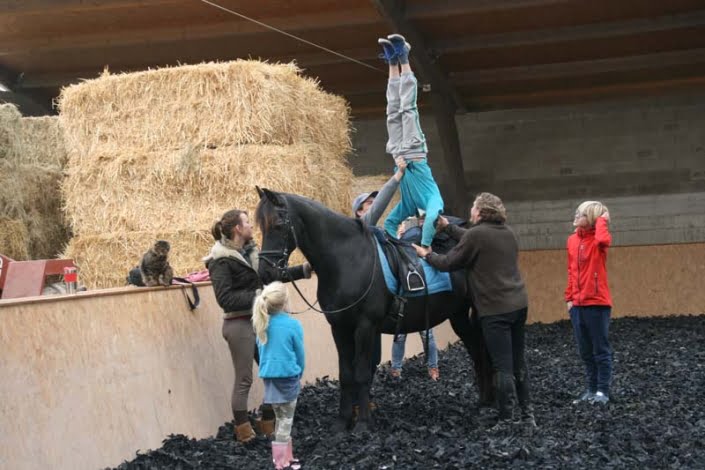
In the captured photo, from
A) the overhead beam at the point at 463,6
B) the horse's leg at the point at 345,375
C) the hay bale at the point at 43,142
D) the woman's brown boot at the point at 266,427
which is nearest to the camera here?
the horse's leg at the point at 345,375

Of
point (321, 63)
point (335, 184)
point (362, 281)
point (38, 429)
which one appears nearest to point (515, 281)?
point (362, 281)

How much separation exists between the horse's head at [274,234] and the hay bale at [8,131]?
14.4ft

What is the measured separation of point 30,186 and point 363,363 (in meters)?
5.00

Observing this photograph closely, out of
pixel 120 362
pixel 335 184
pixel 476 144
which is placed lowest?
pixel 120 362

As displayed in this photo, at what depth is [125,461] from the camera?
4.95 metres

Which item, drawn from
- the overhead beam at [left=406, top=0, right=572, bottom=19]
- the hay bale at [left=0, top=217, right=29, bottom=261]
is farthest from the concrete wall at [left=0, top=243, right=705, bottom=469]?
the overhead beam at [left=406, top=0, right=572, bottom=19]

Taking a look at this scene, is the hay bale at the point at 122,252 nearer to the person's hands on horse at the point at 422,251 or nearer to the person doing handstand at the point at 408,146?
the person doing handstand at the point at 408,146

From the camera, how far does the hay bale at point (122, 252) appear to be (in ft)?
27.5

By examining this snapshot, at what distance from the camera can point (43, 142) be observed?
934cm

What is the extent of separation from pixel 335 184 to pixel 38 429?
5.46 meters

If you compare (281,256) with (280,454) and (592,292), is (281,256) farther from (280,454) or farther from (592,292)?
(592,292)

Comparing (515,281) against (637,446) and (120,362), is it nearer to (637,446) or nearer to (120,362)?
(637,446)

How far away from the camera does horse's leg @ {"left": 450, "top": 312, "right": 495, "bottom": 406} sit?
645cm

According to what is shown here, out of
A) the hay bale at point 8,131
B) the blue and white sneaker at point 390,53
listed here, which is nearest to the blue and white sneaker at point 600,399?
the blue and white sneaker at point 390,53
